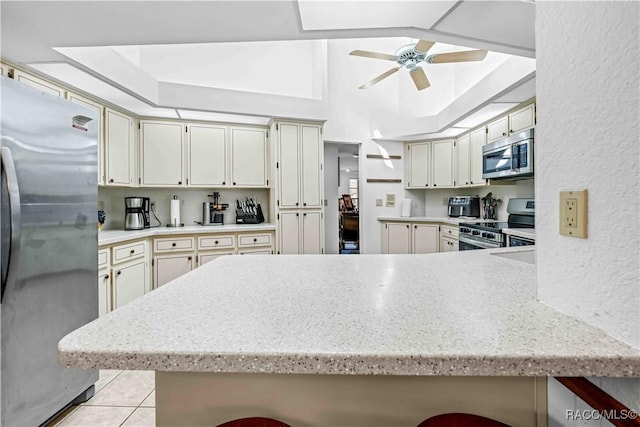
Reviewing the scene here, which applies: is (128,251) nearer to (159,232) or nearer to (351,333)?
(159,232)

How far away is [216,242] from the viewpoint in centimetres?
356

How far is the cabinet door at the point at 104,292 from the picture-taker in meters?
2.47

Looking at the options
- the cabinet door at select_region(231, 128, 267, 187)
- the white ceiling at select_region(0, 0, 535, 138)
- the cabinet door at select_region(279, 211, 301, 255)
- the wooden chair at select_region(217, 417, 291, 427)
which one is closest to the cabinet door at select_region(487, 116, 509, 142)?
the white ceiling at select_region(0, 0, 535, 138)

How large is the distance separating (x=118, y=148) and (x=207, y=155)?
2.99ft

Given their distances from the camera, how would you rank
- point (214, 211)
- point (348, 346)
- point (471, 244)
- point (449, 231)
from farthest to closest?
point (449, 231) → point (214, 211) → point (471, 244) → point (348, 346)

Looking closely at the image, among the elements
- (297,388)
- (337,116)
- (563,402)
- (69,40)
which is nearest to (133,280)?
(69,40)

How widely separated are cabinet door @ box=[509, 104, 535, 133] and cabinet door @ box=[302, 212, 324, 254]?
2415mm

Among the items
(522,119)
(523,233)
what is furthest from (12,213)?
(522,119)

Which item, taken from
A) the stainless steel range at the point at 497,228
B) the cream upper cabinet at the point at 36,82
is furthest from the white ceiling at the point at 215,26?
the stainless steel range at the point at 497,228

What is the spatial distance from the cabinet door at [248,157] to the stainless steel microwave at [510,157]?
271 cm

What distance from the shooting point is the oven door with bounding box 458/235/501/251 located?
10.7 ft

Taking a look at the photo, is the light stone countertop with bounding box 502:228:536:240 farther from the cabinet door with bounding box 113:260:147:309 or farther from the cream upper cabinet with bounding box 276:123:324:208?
the cabinet door with bounding box 113:260:147:309

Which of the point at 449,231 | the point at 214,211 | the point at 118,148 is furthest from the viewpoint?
the point at 449,231

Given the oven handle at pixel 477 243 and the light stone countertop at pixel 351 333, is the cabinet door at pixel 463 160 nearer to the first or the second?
the oven handle at pixel 477 243
